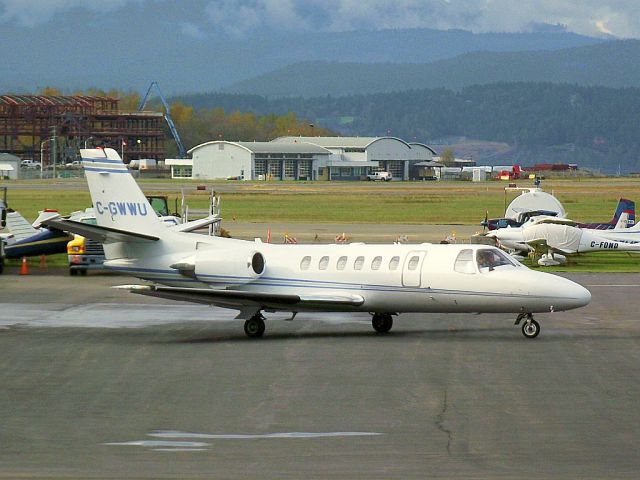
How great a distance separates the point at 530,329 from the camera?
25.9 meters

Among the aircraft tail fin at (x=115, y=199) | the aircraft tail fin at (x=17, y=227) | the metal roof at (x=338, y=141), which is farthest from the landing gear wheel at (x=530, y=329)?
the metal roof at (x=338, y=141)

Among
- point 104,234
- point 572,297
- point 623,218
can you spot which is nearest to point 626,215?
point 623,218

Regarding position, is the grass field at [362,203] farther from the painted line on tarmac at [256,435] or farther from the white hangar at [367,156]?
the white hangar at [367,156]

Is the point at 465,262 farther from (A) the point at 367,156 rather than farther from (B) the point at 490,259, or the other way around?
(A) the point at 367,156

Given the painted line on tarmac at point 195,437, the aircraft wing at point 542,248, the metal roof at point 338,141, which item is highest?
the metal roof at point 338,141

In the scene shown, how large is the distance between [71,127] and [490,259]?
145 metres

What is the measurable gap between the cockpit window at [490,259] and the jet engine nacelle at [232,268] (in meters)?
4.51

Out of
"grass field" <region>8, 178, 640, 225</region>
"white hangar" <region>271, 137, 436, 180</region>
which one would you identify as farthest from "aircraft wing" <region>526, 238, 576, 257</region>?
"white hangar" <region>271, 137, 436, 180</region>

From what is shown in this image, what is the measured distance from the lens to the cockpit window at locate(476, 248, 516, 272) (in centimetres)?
2552

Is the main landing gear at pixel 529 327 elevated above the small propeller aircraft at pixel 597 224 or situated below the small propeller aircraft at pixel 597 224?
below

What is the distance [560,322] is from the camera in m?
29.0

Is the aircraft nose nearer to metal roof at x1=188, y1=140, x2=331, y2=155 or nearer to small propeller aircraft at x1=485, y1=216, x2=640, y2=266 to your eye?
small propeller aircraft at x1=485, y1=216, x2=640, y2=266

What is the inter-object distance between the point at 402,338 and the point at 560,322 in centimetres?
470

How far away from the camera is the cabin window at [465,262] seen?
25.4 m
